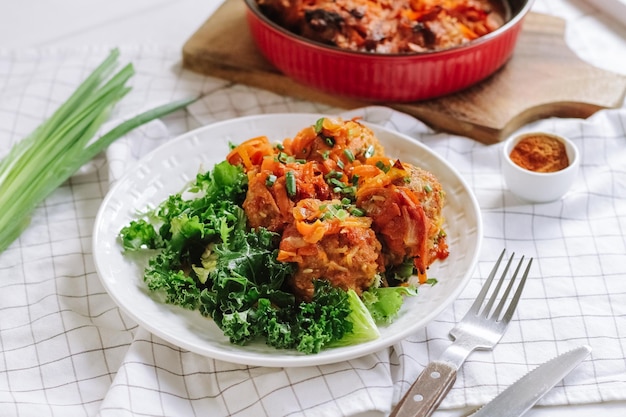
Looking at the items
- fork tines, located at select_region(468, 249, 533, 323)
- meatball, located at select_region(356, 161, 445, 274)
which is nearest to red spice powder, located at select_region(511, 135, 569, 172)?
fork tines, located at select_region(468, 249, 533, 323)

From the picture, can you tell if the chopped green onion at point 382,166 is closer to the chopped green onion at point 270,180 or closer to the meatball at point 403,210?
the meatball at point 403,210

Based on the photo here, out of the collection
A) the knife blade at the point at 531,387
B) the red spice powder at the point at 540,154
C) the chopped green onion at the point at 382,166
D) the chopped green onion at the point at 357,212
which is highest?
the chopped green onion at the point at 382,166

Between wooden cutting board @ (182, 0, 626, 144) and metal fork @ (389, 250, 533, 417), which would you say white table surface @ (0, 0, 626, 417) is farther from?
metal fork @ (389, 250, 533, 417)

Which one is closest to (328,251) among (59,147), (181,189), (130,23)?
(181,189)

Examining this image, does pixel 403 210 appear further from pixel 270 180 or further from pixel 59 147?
pixel 59 147

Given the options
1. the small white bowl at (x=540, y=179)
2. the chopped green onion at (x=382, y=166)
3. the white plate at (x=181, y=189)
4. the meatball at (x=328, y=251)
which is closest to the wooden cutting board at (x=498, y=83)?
the small white bowl at (x=540, y=179)

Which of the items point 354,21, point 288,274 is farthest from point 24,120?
point 288,274

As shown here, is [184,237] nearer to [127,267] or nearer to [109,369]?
[127,267]

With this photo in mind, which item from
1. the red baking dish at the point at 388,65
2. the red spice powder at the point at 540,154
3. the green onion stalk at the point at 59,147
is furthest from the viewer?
the red baking dish at the point at 388,65
